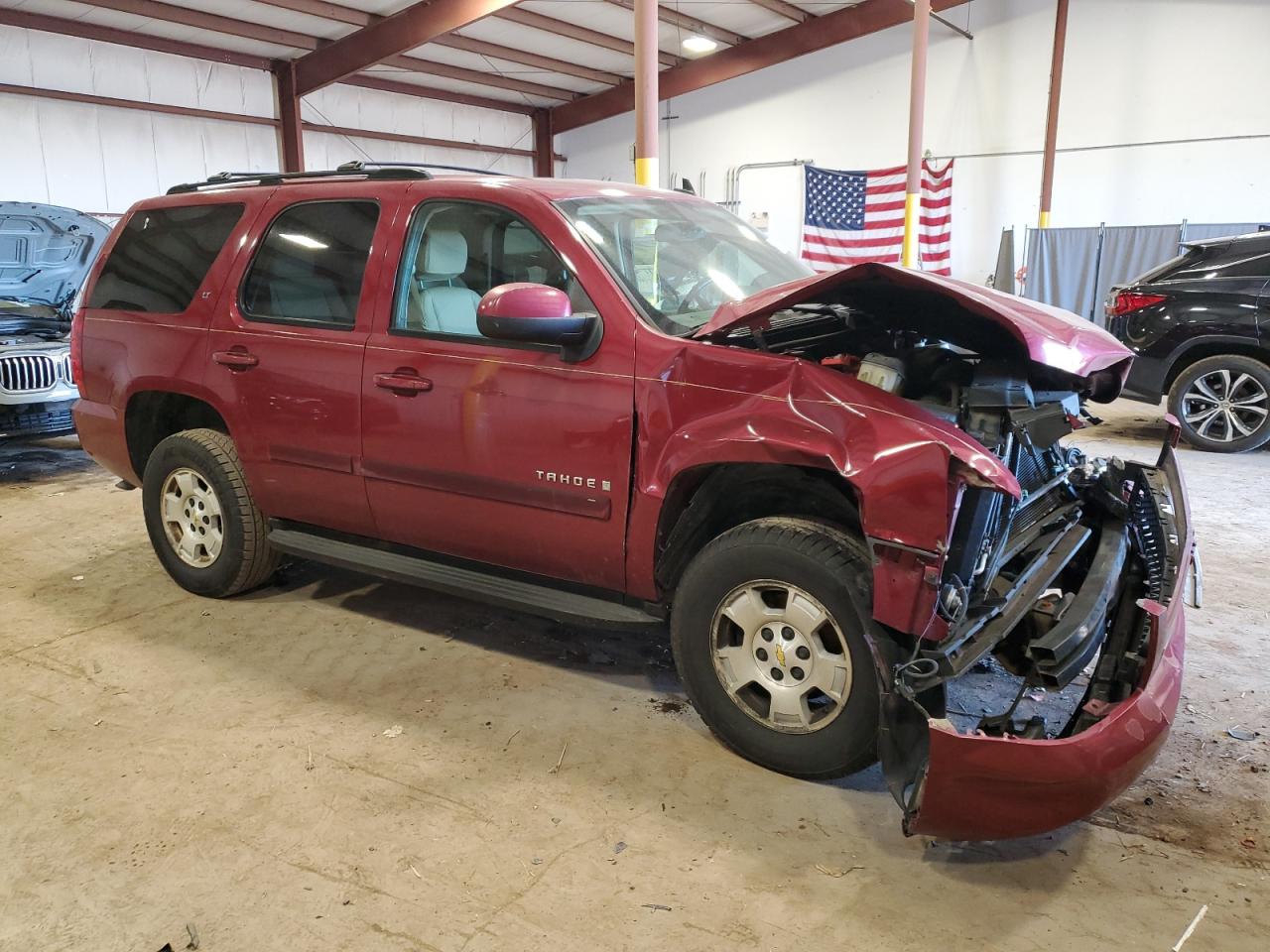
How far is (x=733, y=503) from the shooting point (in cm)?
278

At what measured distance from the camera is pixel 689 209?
361cm

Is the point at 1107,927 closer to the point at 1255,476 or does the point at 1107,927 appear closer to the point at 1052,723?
the point at 1052,723

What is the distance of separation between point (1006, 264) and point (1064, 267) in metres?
1.16

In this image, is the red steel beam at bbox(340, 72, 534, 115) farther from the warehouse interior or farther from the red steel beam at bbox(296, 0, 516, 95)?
the warehouse interior

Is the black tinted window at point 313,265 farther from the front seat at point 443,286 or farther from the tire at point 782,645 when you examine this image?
the tire at point 782,645

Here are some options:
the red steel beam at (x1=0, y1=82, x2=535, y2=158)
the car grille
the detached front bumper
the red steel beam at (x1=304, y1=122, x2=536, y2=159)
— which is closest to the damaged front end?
the detached front bumper

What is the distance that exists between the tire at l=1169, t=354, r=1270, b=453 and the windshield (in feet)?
16.4

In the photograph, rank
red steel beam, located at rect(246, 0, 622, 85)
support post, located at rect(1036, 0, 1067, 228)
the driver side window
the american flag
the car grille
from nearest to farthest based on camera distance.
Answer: the driver side window
the car grille
red steel beam, located at rect(246, 0, 622, 85)
support post, located at rect(1036, 0, 1067, 228)
the american flag

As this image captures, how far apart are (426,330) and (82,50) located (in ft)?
40.1

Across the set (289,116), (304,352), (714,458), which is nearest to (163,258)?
(304,352)

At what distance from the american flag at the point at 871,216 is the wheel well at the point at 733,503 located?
1290cm

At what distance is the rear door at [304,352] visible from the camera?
11.1 feet

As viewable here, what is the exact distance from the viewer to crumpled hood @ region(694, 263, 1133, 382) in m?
2.26

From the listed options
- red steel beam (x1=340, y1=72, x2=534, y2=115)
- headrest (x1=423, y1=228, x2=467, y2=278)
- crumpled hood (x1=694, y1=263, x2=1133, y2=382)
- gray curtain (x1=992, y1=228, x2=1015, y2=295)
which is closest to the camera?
crumpled hood (x1=694, y1=263, x2=1133, y2=382)
